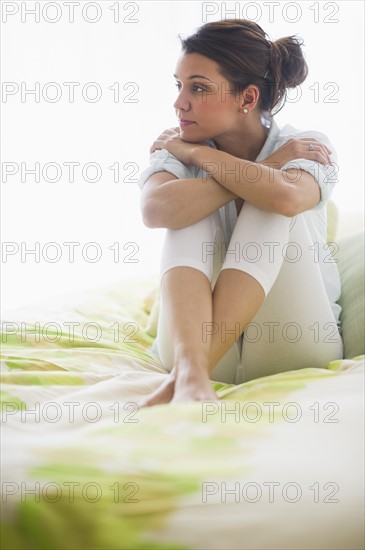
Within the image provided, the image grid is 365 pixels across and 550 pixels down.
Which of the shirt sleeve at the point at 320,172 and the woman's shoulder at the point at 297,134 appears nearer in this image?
the shirt sleeve at the point at 320,172

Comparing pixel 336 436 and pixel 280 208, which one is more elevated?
pixel 280 208

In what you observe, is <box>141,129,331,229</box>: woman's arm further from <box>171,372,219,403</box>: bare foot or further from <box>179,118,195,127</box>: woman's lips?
<box>171,372,219,403</box>: bare foot

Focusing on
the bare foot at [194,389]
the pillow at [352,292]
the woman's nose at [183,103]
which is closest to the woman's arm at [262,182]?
the woman's nose at [183,103]

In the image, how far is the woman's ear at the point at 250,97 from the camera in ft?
5.06

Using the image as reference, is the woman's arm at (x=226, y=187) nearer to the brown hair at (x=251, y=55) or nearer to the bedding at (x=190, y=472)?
the brown hair at (x=251, y=55)

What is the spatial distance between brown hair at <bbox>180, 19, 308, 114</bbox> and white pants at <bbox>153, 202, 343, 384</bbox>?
0.37 metres

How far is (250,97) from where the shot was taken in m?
1.56

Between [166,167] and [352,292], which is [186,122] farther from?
[352,292]

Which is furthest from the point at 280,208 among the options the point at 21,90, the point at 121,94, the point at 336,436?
the point at 121,94

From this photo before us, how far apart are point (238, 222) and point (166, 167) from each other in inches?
8.9

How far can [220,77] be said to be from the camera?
4.95 feet

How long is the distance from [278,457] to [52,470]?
0.79 ft

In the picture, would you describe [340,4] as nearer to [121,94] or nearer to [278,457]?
[121,94]

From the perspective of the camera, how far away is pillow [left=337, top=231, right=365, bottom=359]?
1.38 metres
